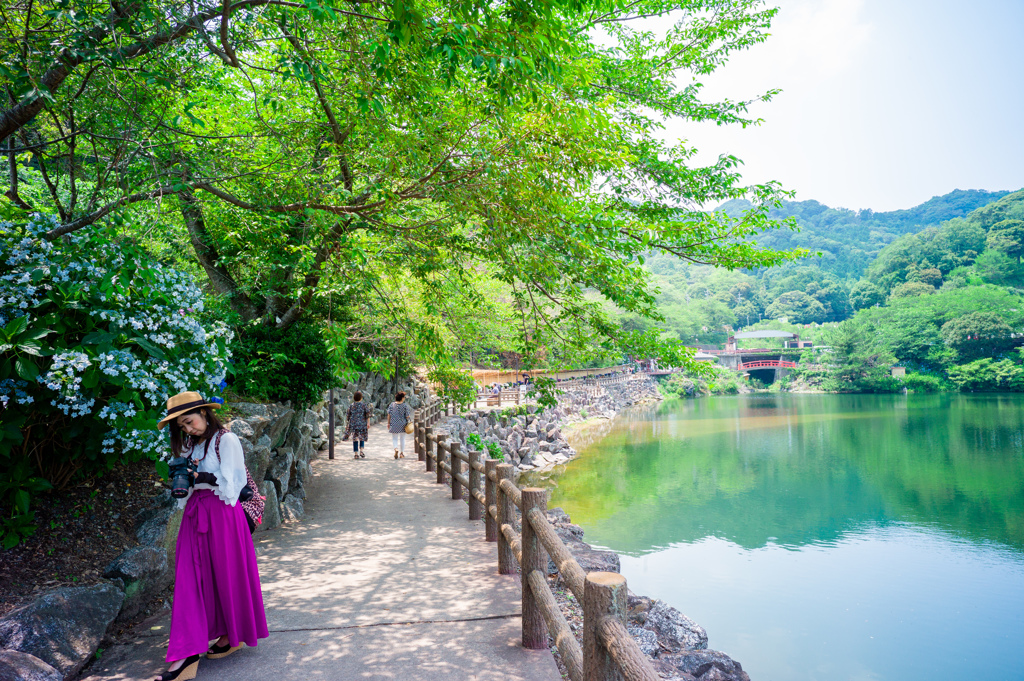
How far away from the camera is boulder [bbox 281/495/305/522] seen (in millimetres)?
6914

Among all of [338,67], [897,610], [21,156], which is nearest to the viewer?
[338,67]

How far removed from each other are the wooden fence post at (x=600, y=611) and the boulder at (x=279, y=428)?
17.5ft

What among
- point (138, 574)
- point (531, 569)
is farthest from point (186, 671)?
point (531, 569)

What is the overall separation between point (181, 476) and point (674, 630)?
5266mm

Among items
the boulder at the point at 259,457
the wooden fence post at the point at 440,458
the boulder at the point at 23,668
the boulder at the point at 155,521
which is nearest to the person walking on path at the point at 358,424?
the wooden fence post at the point at 440,458

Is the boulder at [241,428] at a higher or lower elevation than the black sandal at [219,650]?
higher

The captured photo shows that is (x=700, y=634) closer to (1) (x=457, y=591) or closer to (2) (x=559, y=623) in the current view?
(1) (x=457, y=591)

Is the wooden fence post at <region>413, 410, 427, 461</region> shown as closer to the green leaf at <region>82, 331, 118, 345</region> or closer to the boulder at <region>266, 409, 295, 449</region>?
the boulder at <region>266, 409, 295, 449</region>

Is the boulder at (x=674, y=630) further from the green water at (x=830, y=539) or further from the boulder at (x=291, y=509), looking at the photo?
the boulder at (x=291, y=509)

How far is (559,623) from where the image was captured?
2.87m

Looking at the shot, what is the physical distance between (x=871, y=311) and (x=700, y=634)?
53.3 metres

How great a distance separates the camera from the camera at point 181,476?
9.44 ft

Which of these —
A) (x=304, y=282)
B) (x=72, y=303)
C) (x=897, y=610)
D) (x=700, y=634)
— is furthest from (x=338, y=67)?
(x=897, y=610)

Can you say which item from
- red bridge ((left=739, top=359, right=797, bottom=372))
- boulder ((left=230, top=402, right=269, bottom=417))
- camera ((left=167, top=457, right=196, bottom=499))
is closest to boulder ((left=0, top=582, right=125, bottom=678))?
camera ((left=167, top=457, right=196, bottom=499))
